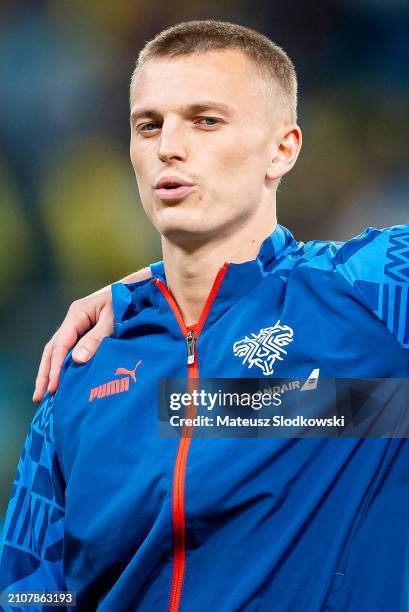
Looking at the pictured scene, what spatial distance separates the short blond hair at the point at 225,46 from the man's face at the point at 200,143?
0.03m

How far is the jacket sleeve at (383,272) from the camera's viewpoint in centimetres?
158

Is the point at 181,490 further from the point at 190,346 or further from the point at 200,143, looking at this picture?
the point at 200,143

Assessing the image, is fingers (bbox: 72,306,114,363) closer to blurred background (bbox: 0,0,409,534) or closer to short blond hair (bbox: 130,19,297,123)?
short blond hair (bbox: 130,19,297,123)

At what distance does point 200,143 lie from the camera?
1.74 metres

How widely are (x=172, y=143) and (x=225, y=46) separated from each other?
0.90 ft

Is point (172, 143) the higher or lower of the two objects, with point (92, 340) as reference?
higher

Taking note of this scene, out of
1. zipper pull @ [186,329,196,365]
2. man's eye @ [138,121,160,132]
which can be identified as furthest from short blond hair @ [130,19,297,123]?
zipper pull @ [186,329,196,365]

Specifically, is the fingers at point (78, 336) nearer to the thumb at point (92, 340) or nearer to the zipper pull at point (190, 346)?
the thumb at point (92, 340)

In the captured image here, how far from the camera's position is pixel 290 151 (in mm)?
1887

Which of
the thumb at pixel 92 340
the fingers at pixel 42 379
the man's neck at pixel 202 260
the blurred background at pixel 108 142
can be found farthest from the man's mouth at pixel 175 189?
the blurred background at pixel 108 142

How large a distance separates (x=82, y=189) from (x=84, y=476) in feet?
8.39

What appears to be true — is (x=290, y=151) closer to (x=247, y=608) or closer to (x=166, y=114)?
(x=166, y=114)

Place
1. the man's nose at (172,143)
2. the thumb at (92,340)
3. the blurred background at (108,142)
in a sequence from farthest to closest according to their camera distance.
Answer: the blurred background at (108,142)
the thumb at (92,340)
the man's nose at (172,143)

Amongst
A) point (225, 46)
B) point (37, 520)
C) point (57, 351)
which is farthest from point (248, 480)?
point (225, 46)
